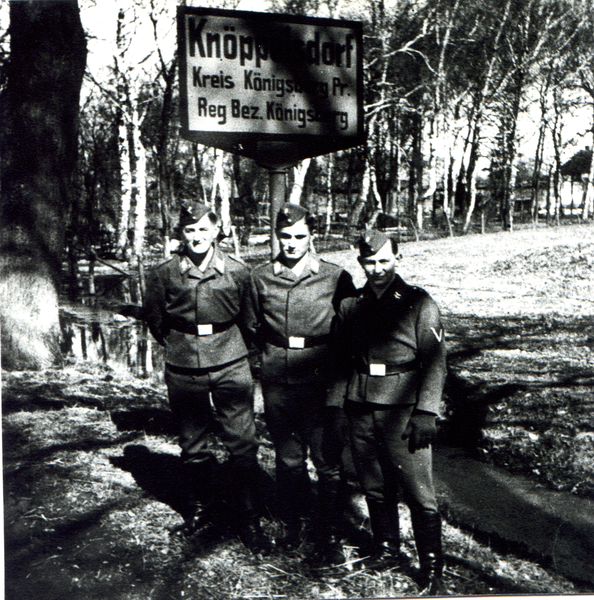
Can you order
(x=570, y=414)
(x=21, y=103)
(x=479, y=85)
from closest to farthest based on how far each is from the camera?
(x=570, y=414)
(x=21, y=103)
(x=479, y=85)

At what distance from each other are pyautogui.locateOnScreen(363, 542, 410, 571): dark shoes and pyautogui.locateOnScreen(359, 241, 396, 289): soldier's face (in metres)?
1.20

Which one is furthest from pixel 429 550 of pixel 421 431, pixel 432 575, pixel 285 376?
pixel 285 376

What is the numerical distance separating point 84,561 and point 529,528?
225 centimetres

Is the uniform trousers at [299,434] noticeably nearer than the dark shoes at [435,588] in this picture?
No

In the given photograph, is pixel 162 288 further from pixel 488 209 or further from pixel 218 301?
pixel 488 209

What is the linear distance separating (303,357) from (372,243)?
2.30 ft

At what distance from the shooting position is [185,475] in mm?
3168

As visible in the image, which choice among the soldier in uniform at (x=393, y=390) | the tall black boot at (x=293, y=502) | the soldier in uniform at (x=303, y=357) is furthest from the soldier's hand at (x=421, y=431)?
the tall black boot at (x=293, y=502)

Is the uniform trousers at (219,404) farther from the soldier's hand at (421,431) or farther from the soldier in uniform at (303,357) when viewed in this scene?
the soldier's hand at (421,431)

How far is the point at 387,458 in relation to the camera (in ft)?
8.63

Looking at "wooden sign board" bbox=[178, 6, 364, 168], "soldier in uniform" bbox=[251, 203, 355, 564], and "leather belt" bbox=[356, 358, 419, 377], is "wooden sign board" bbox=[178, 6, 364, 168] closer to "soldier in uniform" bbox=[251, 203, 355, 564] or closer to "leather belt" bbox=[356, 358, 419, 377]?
"soldier in uniform" bbox=[251, 203, 355, 564]

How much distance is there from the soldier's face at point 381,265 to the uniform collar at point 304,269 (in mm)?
363

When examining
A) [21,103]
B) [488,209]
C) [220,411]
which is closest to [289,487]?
[220,411]

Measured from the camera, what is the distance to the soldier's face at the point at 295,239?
284 cm
